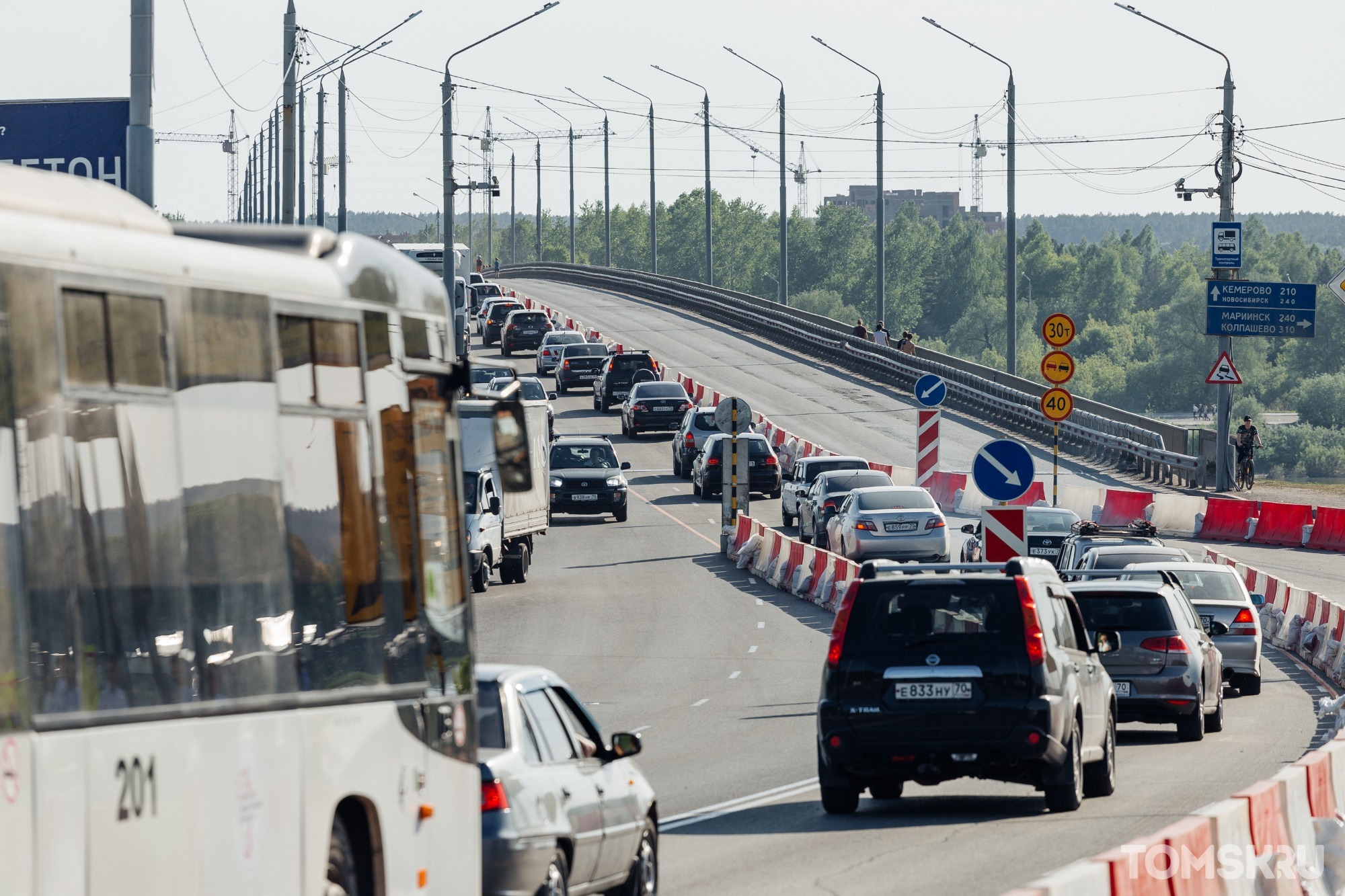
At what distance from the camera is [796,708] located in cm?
2117

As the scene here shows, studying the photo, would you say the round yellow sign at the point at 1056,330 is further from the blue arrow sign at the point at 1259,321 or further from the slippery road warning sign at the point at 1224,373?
the blue arrow sign at the point at 1259,321

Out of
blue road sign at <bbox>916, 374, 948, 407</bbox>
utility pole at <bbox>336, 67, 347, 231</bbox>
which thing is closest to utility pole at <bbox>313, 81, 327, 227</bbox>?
utility pole at <bbox>336, 67, 347, 231</bbox>

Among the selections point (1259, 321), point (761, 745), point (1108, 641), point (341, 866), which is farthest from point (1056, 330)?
point (1259, 321)

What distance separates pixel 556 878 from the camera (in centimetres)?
904

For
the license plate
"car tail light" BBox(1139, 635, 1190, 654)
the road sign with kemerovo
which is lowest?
"car tail light" BBox(1139, 635, 1190, 654)

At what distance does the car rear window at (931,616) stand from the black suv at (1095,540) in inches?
483

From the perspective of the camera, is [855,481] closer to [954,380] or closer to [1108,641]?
[1108,641]

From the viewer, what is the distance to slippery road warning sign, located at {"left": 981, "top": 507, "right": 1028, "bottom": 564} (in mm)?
21938

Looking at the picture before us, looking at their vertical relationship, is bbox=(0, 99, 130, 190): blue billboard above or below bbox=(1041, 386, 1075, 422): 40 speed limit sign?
above

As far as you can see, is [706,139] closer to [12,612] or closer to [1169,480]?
[1169,480]

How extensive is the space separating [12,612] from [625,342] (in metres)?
74.3

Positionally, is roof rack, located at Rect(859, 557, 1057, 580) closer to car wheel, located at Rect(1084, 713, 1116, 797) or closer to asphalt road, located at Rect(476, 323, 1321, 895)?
car wheel, located at Rect(1084, 713, 1116, 797)

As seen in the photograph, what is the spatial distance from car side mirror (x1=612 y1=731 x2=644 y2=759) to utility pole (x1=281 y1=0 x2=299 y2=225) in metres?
18.5

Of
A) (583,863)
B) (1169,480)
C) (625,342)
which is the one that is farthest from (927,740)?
(625,342)
